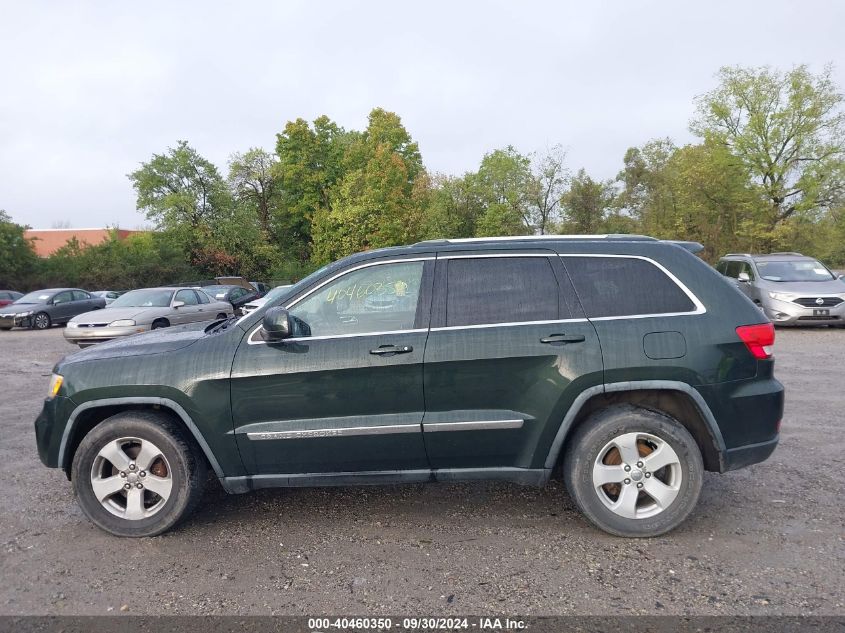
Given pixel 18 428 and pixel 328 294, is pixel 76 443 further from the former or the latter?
pixel 18 428

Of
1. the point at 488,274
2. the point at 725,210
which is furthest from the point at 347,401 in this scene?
the point at 725,210

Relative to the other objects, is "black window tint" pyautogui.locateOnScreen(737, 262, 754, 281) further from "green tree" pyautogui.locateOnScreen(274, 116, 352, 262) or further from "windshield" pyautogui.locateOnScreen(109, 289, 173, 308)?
"green tree" pyautogui.locateOnScreen(274, 116, 352, 262)

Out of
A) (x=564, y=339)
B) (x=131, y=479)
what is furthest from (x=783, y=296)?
(x=131, y=479)

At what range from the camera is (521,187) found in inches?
1842

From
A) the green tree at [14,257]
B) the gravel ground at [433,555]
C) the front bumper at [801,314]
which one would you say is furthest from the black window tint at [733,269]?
the green tree at [14,257]

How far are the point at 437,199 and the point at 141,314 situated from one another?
34.8 meters

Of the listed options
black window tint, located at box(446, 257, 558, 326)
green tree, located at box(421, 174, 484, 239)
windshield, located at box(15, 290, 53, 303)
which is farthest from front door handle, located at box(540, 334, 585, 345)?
green tree, located at box(421, 174, 484, 239)

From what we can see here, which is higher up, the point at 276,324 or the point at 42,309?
the point at 276,324

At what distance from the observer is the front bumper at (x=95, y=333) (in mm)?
12930

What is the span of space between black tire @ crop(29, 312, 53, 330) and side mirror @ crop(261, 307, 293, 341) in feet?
68.6

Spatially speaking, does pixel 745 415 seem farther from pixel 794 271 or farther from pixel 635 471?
pixel 794 271

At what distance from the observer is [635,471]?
11.9 ft

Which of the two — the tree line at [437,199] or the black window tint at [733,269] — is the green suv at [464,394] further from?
the tree line at [437,199]

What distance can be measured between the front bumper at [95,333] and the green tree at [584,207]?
36.2 metres
